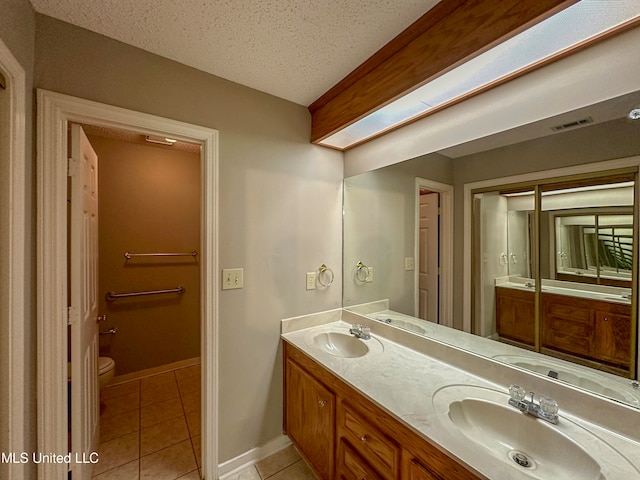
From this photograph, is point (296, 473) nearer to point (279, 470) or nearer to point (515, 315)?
point (279, 470)

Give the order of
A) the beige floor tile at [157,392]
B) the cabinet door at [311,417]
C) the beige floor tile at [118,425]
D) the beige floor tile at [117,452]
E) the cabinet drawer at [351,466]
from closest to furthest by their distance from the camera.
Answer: the cabinet drawer at [351,466] → the cabinet door at [311,417] → the beige floor tile at [117,452] → the beige floor tile at [118,425] → the beige floor tile at [157,392]

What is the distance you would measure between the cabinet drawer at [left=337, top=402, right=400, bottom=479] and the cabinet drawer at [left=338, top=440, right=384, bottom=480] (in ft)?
0.08

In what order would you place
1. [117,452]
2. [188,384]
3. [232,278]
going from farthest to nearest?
[188,384] < [117,452] < [232,278]

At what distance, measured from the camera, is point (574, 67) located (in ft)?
3.10

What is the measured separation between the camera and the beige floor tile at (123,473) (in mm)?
1515

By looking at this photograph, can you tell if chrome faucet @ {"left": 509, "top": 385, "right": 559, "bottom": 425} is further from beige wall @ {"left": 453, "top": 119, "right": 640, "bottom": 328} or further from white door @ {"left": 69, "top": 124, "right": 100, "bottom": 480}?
white door @ {"left": 69, "top": 124, "right": 100, "bottom": 480}

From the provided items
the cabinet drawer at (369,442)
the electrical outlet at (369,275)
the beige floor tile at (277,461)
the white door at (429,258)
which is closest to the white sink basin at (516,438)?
the cabinet drawer at (369,442)

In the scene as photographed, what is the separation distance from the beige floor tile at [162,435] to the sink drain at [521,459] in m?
1.99

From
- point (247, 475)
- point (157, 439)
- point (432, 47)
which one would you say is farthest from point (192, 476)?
point (432, 47)

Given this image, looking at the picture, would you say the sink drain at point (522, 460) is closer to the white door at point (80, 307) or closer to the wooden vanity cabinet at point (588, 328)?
the wooden vanity cabinet at point (588, 328)

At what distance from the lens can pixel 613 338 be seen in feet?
3.13

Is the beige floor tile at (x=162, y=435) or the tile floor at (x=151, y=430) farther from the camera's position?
the beige floor tile at (x=162, y=435)

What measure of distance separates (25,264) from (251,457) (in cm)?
160

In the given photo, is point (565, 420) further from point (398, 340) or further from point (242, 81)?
point (242, 81)
